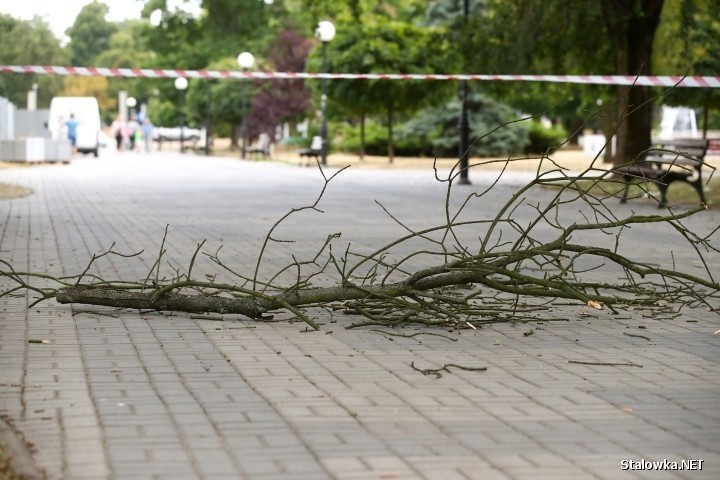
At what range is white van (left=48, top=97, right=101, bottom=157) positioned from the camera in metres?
52.2

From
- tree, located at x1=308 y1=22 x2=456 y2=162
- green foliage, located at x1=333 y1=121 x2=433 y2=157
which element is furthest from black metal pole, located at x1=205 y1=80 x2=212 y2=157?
tree, located at x1=308 y1=22 x2=456 y2=162

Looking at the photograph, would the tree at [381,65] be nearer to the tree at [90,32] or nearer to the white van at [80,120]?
the white van at [80,120]

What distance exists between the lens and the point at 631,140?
2623cm

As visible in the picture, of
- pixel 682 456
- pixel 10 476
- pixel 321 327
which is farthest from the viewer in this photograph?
pixel 321 327

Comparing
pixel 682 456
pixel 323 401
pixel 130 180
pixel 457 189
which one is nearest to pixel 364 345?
pixel 323 401

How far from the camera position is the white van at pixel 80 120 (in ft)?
171

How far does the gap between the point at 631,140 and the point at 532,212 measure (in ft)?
24.8

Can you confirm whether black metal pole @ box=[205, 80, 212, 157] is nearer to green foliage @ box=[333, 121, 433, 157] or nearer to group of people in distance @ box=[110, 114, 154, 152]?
group of people in distance @ box=[110, 114, 154, 152]

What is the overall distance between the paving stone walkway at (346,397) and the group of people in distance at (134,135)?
54.9m

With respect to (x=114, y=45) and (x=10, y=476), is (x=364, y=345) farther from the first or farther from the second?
(x=114, y=45)

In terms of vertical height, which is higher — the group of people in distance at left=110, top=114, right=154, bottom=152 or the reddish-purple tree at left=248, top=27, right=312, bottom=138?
the reddish-purple tree at left=248, top=27, right=312, bottom=138

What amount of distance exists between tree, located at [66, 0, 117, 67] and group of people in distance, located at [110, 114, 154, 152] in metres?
88.2

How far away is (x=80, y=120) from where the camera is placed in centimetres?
5388

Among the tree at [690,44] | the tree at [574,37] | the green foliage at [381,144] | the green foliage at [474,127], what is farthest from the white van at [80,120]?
the tree at [574,37]
